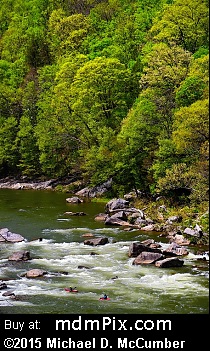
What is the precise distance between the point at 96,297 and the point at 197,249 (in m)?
11.8

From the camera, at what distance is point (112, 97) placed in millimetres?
74812

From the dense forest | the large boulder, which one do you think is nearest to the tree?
the dense forest

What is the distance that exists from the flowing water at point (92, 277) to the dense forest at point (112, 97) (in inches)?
272

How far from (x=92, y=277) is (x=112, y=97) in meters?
45.5

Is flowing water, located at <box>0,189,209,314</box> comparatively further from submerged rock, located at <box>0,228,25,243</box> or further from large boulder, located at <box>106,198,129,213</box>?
large boulder, located at <box>106,198,129,213</box>

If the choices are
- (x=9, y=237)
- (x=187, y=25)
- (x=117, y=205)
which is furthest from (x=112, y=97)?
(x=9, y=237)

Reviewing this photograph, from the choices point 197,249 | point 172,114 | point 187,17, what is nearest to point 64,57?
point 187,17

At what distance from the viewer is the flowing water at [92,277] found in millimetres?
27031

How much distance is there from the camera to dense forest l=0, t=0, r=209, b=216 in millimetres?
51250

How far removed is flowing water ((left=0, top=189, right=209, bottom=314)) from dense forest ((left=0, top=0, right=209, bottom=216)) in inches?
272
